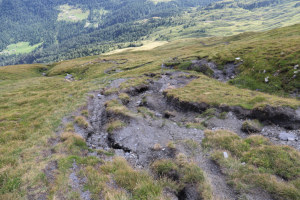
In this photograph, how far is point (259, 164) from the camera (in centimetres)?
1004

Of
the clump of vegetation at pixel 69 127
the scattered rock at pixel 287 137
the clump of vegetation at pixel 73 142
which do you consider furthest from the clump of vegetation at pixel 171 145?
the clump of vegetation at pixel 69 127

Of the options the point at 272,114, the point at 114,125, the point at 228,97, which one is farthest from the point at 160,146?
the point at 228,97

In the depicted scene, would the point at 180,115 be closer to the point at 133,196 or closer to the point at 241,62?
the point at 133,196

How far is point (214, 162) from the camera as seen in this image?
36.3ft

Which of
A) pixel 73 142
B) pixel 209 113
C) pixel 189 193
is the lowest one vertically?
pixel 209 113

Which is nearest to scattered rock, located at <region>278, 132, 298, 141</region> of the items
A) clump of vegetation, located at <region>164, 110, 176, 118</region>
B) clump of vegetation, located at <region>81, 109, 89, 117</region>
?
clump of vegetation, located at <region>164, 110, 176, 118</region>

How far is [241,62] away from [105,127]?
33430mm

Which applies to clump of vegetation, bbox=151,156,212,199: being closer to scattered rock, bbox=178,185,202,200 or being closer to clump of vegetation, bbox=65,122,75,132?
scattered rock, bbox=178,185,202,200

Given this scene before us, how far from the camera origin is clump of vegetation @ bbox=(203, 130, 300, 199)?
8.36 meters

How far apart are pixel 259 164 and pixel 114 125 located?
13.1m

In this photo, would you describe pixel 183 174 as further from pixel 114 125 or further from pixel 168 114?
pixel 168 114

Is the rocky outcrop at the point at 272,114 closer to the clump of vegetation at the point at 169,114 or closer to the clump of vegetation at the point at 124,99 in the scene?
the clump of vegetation at the point at 169,114

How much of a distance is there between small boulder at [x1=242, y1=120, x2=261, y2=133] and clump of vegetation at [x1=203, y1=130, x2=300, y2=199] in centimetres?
190

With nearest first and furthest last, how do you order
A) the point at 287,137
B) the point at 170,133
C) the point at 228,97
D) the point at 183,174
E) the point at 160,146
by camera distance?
the point at 183,174 < the point at 287,137 < the point at 160,146 < the point at 170,133 < the point at 228,97
